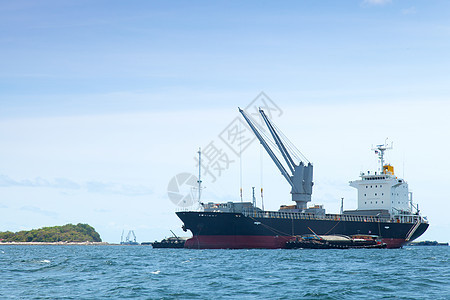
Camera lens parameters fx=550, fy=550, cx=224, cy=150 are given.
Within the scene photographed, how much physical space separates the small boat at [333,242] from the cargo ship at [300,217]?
5.72ft

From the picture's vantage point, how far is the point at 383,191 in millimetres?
96438

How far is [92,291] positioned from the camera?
32.1 meters

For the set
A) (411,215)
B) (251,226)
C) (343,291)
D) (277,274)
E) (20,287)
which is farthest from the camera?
(411,215)

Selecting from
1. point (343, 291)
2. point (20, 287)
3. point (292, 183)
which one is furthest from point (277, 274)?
point (292, 183)

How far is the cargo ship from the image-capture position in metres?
76.2

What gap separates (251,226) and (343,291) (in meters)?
45.3

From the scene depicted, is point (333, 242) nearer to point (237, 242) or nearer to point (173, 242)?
point (237, 242)

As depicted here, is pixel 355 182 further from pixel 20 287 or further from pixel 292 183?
pixel 20 287

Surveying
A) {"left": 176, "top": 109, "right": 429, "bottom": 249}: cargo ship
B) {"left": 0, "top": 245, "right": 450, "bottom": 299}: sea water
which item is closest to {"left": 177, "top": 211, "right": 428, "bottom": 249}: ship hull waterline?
{"left": 176, "top": 109, "right": 429, "bottom": 249}: cargo ship

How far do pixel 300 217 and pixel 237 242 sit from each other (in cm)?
1154

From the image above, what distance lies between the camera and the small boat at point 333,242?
77.0 meters

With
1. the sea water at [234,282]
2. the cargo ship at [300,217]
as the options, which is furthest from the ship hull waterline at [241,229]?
the sea water at [234,282]

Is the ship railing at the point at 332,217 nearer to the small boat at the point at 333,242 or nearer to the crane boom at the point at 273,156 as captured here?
the small boat at the point at 333,242

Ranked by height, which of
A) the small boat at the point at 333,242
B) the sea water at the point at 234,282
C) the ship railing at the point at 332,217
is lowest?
the sea water at the point at 234,282
